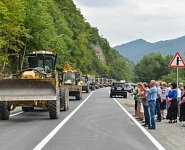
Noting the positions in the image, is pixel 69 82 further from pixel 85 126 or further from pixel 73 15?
pixel 73 15

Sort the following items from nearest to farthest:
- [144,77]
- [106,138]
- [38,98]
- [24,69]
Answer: [106,138], [38,98], [24,69], [144,77]

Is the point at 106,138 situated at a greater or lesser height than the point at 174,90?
lesser

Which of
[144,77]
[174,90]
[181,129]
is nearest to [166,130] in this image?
[181,129]

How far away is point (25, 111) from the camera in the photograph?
84.6 ft

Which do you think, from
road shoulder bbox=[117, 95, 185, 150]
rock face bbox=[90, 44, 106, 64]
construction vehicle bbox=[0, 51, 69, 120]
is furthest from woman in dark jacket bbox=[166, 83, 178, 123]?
rock face bbox=[90, 44, 106, 64]

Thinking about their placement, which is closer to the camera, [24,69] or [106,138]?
[106,138]

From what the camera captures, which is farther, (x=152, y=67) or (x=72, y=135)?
(x=152, y=67)

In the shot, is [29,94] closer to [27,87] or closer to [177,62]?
[27,87]

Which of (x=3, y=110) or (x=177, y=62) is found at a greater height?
(x=177, y=62)

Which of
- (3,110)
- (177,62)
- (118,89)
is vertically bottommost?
(3,110)

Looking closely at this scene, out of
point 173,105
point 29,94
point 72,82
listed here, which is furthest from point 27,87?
point 72,82

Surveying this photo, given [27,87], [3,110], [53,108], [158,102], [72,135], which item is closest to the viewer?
[72,135]

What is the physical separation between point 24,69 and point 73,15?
360ft

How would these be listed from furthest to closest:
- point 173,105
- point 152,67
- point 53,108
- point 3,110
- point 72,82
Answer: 1. point 152,67
2. point 72,82
3. point 53,108
4. point 3,110
5. point 173,105
